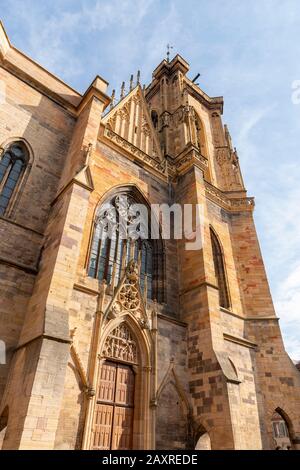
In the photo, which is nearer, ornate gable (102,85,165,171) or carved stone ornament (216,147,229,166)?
ornate gable (102,85,165,171)

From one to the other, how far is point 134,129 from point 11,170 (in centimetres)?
732

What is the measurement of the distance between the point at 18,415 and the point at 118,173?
8.56m

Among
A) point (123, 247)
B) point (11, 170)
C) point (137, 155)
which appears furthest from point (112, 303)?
point (137, 155)

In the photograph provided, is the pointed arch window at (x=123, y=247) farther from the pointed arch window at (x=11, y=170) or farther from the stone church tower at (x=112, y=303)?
the pointed arch window at (x=11, y=170)

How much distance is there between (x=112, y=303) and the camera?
27.9 ft

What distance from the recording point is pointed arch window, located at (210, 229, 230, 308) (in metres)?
12.7

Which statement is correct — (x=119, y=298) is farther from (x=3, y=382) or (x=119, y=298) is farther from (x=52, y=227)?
(x=3, y=382)

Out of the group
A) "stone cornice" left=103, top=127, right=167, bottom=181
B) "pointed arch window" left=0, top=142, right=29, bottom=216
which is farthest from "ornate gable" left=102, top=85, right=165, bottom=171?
"pointed arch window" left=0, top=142, right=29, bottom=216

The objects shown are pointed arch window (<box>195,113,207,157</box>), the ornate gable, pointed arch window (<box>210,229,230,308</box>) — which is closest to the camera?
pointed arch window (<box>210,229,230,308</box>)

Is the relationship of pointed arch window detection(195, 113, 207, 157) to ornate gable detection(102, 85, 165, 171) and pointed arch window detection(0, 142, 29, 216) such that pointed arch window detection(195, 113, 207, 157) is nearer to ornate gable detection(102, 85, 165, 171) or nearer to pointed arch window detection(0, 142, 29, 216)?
ornate gable detection(102, 85, 165, 171)

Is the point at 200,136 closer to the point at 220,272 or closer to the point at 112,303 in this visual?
the point at 220,272

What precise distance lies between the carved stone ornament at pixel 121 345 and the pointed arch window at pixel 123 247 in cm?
135

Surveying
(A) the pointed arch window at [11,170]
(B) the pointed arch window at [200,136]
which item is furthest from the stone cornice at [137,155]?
(B) the pointed arch window at [200,136]

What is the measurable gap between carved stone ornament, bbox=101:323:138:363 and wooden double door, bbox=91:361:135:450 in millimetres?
233
